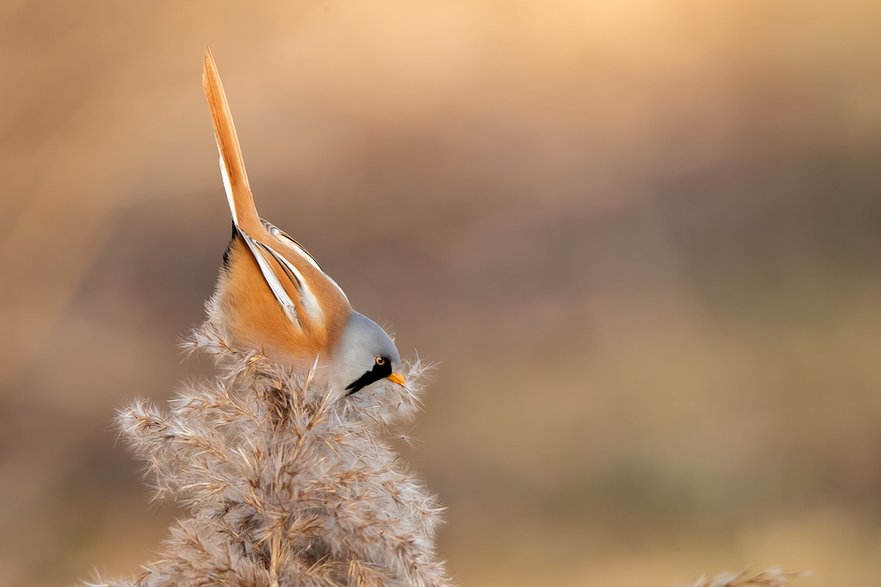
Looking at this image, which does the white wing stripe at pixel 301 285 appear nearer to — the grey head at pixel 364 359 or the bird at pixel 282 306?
the bird at pixel 282 306

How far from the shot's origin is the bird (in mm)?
2512

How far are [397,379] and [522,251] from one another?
4874mm

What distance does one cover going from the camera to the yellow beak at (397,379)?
2348mm

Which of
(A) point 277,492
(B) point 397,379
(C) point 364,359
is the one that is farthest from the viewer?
(C) point 364,359

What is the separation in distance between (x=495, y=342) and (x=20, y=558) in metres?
3.30

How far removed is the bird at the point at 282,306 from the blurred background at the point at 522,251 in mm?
3036

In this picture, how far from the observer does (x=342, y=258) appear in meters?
6.93

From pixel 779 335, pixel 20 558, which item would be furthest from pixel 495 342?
pixel 20 558

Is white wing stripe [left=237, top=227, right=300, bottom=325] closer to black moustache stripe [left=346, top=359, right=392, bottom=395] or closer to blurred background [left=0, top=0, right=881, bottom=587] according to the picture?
black moustache stripe [left=346, top=359, right=392, bottom=395]

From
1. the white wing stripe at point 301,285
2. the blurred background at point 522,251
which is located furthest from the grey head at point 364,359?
the blurred background at point 522,251

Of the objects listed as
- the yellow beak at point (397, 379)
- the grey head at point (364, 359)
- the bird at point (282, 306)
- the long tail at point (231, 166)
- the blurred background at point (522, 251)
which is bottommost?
the yellow beak at point (397, 379)

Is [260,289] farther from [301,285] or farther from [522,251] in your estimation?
[522,251]

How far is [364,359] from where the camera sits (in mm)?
2512

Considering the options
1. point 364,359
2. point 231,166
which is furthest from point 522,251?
point 364,359
